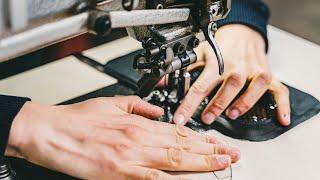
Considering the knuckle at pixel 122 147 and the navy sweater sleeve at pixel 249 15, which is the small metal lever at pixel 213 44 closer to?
the knuckle at pixel 122 147

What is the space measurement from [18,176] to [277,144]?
1.89ft

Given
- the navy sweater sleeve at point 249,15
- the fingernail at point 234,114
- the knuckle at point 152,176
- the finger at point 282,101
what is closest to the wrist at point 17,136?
the knuckle at point 152,176

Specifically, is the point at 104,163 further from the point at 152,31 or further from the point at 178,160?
the point at 152,31

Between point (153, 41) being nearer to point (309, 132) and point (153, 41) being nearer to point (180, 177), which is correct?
point (180, 177)

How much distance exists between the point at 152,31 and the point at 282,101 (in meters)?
0.43

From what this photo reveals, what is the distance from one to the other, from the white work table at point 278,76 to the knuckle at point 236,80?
16cm

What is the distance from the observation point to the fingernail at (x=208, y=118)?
1.31m

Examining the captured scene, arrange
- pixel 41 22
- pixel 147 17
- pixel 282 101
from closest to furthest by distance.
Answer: pixel 41 22 → pixel 147 17 → pixel 282 101

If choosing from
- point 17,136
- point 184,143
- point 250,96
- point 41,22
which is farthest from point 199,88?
point 41,22

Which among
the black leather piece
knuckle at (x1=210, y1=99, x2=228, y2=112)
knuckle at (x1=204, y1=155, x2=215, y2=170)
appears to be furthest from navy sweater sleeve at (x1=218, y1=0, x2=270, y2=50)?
knuckle at (x1=204, y1=155, x2=215, y2=170)

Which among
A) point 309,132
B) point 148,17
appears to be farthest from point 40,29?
point 309,132

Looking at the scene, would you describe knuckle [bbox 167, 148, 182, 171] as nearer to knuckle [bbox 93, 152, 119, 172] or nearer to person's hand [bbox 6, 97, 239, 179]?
person's hand [bbox 6, 97, 239, 179]

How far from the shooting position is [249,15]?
162 cm

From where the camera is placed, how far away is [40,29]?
87 cm
